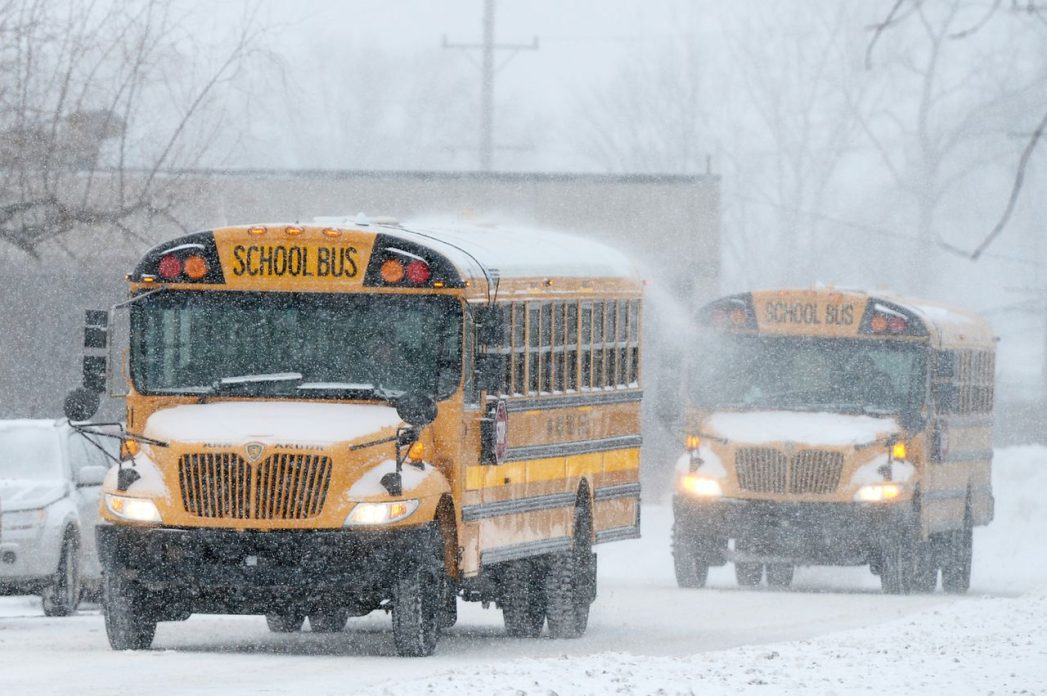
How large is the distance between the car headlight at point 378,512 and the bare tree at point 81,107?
1027 cm

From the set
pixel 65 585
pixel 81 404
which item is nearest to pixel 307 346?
pixel 81 404

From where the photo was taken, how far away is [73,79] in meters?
→ 23.4

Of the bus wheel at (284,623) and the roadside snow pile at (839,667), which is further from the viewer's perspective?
the bus wheel at (284,623)

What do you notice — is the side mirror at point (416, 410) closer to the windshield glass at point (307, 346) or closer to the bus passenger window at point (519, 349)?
the windshield glass at point (307, 346)

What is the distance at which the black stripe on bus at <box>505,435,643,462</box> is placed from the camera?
47.4 ft

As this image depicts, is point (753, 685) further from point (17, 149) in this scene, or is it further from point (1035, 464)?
point (1035, 464)

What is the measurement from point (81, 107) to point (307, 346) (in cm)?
1094

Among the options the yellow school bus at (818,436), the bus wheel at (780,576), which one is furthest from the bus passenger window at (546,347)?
the bus wheel at (780,576)

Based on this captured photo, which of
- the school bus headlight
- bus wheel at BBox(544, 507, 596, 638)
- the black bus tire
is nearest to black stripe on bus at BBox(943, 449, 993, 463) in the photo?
the school bus headlight

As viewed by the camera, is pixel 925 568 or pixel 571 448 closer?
pixel 571 448

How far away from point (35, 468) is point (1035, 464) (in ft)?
67.2

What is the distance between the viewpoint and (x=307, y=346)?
13227 millimetres

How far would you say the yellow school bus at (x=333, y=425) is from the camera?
12.3 metres

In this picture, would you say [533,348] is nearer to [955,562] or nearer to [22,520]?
[22,520]
